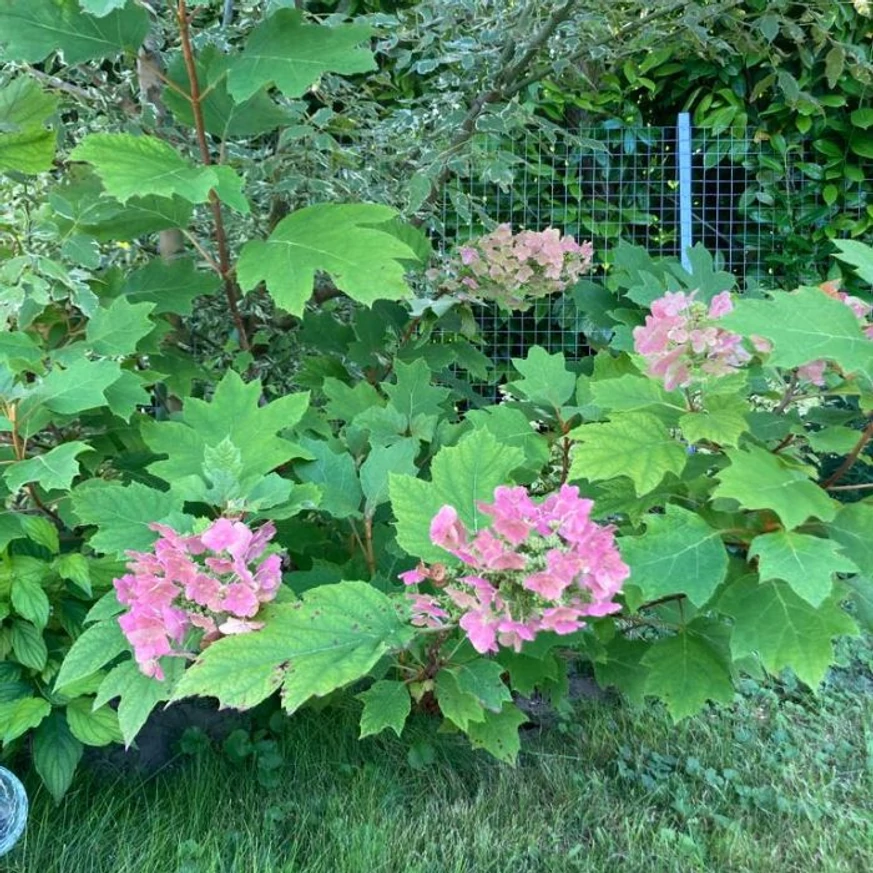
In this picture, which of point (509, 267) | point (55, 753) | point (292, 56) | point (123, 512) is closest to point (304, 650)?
point (123, 512)

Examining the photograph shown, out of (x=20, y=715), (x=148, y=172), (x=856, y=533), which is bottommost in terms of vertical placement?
(x=20, y=715)

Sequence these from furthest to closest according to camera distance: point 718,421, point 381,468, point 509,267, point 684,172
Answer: point 684,172
point 509,267
point 381,468
point 718,421

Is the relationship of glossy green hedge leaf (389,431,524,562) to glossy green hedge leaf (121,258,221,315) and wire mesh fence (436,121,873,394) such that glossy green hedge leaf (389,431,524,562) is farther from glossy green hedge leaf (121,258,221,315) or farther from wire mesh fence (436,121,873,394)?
wire mesh fence (436,121,873,394)

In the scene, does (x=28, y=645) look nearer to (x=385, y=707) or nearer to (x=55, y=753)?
(x=55, y=753)

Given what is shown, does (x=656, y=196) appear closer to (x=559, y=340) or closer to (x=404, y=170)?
(x=559, y=340)

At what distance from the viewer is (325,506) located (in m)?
1.61

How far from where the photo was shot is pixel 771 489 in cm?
123

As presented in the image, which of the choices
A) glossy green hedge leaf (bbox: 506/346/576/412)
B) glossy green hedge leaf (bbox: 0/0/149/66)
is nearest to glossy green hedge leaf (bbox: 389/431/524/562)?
glossy green hedge leaf (bbox: 506/346/576/412)

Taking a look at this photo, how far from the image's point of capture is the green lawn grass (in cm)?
181

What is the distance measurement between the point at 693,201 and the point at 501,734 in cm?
427

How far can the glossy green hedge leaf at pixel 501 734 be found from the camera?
62.3 inches

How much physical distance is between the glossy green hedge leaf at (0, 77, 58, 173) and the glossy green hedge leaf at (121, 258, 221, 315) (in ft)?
1.06

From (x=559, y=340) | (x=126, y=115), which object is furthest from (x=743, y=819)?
(x=559, y=340)

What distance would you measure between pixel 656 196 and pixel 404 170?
8.30 feet
